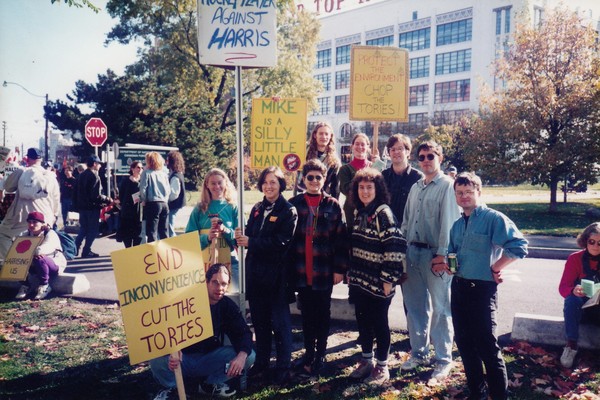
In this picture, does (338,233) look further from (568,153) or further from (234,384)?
(568,153)

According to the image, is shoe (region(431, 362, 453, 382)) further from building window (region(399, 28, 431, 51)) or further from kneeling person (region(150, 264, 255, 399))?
building window (region(399, 28, 431, 51))

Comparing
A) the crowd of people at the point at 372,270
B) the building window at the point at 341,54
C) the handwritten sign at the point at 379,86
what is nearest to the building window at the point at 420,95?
the building window at the point at 341,54

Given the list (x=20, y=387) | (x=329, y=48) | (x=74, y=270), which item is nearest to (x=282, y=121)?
(x=20, y=387)

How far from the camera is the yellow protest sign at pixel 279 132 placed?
16.9ft

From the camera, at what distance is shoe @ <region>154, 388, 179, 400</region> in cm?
370

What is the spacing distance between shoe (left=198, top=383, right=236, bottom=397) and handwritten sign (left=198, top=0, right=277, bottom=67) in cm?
261

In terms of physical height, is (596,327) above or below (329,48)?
below

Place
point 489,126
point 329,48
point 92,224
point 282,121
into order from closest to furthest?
point 282,121 → point 92,224 → point 489,126 → point 329,48

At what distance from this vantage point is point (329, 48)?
68.4m

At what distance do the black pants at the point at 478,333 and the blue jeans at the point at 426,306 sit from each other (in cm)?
51

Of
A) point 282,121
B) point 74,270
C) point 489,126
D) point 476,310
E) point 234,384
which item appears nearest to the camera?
point 476,310

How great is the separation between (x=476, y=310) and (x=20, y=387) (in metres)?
3.67

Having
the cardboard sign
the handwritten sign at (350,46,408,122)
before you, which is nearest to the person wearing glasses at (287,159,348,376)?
the handwritten sign at (350,46,408,122)

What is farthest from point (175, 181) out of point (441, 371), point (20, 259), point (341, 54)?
point (341, 54)
